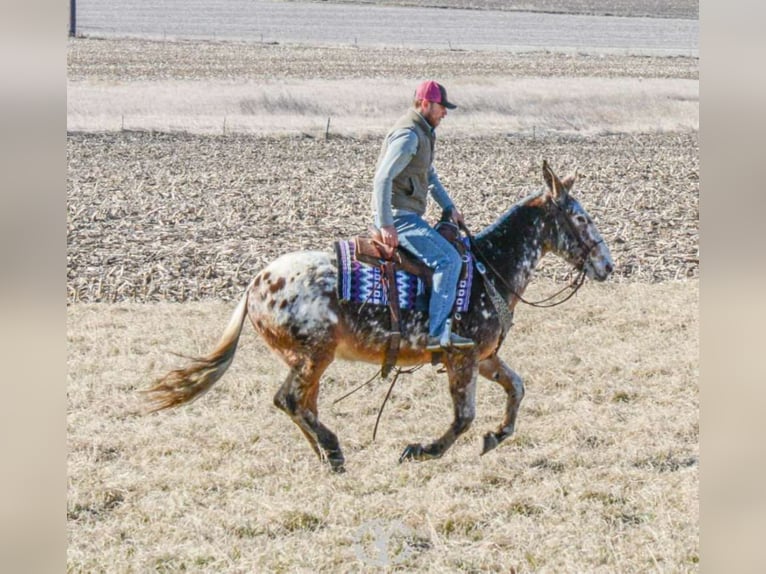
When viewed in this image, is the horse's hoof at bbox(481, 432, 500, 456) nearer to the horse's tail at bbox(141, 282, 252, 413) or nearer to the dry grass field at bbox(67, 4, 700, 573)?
the dry grass field at bbox(67, 4, 700, 573)

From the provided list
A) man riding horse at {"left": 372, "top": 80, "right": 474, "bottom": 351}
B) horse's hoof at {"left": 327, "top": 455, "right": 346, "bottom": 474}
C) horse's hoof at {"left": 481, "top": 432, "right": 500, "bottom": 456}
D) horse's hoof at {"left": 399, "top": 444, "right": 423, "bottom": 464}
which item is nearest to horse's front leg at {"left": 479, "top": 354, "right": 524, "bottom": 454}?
horse's hoof at {"left": 481, "top": 432, "right": 500, "bottom": 456}

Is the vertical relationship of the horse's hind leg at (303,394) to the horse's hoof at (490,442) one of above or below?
above

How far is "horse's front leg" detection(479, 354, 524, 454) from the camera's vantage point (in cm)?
730

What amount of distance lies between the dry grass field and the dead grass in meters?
0.02

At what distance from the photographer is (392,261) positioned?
269 inches

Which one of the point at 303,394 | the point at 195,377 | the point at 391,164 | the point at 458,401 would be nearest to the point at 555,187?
the point at 391,164

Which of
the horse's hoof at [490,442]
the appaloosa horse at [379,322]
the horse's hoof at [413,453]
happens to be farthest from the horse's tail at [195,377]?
the horse's hoof at [490,442]

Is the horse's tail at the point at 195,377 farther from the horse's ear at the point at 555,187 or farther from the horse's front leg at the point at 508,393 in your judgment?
the horse's ear at the point at 555,187

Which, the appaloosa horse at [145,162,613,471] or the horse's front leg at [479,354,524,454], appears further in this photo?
the horse's front leg at [479,354,524,454]

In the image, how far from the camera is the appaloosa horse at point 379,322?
22.4 feet

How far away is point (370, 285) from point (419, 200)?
61cm

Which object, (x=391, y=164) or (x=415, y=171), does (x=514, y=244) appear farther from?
(x=391, y=164)

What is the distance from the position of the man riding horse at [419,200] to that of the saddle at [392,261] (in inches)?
2.2
